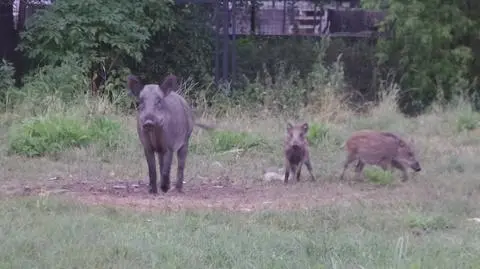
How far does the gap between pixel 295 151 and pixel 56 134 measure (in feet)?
13.7

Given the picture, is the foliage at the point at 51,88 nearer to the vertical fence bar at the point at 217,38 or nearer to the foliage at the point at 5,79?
the foliage at the point at 5,79

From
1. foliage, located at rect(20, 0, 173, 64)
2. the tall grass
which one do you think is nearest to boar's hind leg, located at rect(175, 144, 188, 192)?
the tall grass

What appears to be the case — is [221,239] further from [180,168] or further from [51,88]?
[51,88]

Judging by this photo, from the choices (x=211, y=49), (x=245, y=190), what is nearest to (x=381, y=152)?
(x=245, y=190)

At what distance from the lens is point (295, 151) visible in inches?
496

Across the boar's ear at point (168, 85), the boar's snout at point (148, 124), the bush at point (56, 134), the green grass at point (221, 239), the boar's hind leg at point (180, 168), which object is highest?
the boar's ear at point (168, 85)

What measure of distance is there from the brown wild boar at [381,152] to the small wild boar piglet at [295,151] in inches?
23.2

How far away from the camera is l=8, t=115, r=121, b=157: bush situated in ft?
48.3

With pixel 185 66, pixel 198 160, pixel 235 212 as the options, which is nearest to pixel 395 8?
pixel 185 66

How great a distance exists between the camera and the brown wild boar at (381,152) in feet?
41.8

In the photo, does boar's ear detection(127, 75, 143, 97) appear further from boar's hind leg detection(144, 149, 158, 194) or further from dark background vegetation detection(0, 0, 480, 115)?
dark background vegetation detection(0, 0, 480, 115)

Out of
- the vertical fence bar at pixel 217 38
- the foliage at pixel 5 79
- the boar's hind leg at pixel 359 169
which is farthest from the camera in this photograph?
the vertical fence bar at pixel 217 38

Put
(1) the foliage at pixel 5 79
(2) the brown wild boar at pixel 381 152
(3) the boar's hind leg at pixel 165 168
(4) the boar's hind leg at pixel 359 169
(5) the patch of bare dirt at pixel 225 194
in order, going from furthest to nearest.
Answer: (1) the foliage at pixel 5 79, (4) the boar's hind leg at pixel 359 169, (2) the brown wild boar at pixel 381 152, (3) the boar's hind leg at pixel 165 168, (5) the patch of bare dirt at pixel 225 194

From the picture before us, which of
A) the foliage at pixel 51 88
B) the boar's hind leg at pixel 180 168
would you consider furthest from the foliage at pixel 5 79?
the boar's hind leg at pixel 180 168
